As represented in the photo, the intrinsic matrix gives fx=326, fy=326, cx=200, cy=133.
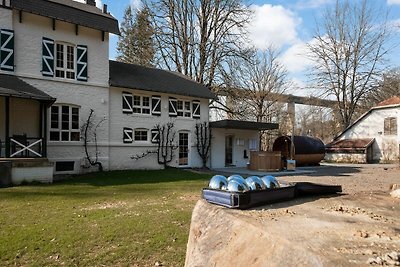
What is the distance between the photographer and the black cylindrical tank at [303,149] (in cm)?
2344

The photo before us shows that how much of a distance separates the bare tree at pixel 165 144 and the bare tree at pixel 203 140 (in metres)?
1.83

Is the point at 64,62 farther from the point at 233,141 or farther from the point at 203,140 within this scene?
the point at 233,141

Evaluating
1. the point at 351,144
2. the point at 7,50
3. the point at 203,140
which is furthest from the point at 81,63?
the point at 351,144

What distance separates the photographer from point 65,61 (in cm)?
1723

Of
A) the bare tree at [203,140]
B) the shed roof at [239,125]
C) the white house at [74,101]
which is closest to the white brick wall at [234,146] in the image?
the white house at [74,101]

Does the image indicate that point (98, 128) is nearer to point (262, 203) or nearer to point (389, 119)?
point (262, 203)

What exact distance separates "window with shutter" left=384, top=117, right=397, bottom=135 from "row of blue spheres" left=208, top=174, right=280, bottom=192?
1231 inches

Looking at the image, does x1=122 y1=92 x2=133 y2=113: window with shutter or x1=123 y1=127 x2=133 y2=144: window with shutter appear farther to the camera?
x1=122 y1=92 x2=133 y2=113: window with shutter

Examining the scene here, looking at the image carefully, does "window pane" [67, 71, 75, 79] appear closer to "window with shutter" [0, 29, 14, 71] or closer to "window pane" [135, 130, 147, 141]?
"window with shutter" [0, 29, 14, 71]

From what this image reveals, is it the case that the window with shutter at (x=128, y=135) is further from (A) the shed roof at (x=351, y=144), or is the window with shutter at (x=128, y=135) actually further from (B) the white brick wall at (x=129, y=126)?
(A) the shed roof at (x=351, y=144)

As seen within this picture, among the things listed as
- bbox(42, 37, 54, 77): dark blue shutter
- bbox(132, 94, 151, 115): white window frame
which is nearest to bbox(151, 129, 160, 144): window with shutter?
bbox(132, 94, 151, 115): white window frame

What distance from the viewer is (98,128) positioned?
59.5 ft

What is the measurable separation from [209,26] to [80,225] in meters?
25.6

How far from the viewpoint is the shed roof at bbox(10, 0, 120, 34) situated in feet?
51.2
